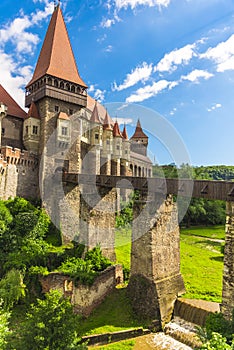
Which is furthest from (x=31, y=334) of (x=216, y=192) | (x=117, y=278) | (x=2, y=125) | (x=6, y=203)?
(x=2, y=125)

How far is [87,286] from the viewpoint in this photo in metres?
17.2

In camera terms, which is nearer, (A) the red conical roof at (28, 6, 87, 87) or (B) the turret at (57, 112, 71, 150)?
(B) the turret at (57, 112, 71, 150)

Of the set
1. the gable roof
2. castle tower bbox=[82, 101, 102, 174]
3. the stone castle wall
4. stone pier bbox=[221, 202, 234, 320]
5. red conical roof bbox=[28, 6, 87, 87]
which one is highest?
red conical roof bbox=[28, 6, 87, 87]

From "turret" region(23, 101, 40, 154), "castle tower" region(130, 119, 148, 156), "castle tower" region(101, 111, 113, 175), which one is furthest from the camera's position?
"castle tower" region(130, 119, 148, 156)

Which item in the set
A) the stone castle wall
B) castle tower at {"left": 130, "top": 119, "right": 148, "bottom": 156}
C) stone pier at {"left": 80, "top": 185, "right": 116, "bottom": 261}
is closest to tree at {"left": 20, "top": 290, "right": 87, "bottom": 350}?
stone pier at {"left": 80, "top": 185, "right": 116, "bottom": 261}

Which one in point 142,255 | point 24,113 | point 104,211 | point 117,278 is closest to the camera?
Result: point 142,255

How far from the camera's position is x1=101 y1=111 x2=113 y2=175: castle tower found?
38312 mm

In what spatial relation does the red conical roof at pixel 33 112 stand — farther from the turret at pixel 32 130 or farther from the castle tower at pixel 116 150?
the castle tower at pixel 116 150

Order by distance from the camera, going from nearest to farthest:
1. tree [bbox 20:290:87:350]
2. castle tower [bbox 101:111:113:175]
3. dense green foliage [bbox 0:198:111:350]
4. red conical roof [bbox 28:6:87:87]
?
tree [bbox 20:290:87:350], dense green foliage [bbox 0:198:111:350], red conical roof [bbox 28:6:87:87], castle tower [bbox 101:111:113:175]

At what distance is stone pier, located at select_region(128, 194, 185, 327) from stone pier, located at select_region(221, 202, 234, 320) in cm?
439

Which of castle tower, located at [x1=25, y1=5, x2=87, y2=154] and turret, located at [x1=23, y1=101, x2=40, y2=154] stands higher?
castle tower, located at [x1=25, y1=5, x2=87, y2=154]

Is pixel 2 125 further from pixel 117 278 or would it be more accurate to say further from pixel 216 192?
pixel 216 192

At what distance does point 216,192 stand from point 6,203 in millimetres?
17319

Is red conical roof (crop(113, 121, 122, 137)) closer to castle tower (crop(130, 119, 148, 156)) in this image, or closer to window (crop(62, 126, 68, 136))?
castle tower (crop(130, 119, 148, 156))
